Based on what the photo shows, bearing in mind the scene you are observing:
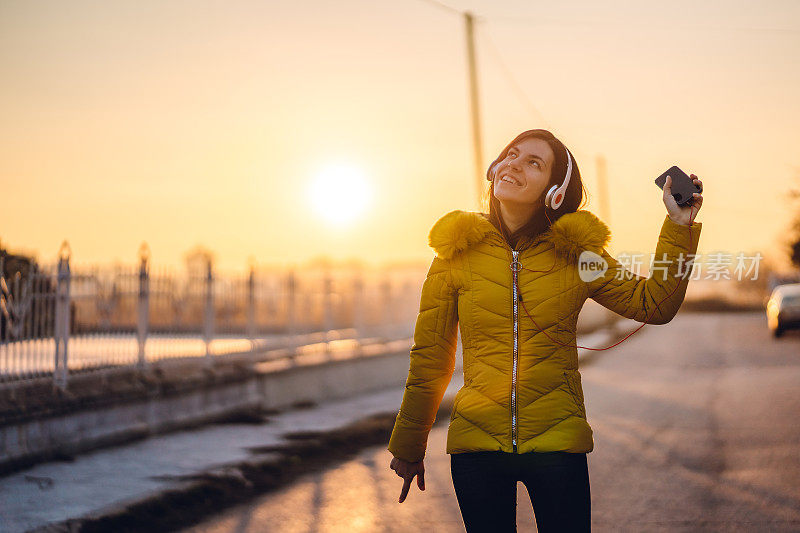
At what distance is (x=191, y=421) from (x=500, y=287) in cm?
848

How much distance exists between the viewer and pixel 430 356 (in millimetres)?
2674

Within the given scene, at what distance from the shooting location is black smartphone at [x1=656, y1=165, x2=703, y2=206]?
2553 mm

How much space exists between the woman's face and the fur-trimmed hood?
10cm

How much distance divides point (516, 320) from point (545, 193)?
0.42m

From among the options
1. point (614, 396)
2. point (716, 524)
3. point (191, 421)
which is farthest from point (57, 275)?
point (614, 396)

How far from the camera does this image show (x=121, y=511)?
248 inches

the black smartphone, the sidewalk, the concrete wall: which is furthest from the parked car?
the black smartphone

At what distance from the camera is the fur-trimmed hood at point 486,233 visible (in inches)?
104

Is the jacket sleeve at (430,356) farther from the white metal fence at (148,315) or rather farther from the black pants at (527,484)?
the white metal fence at (148,315)

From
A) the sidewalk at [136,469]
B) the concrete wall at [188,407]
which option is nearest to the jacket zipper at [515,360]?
the sidewalk at [136,469]

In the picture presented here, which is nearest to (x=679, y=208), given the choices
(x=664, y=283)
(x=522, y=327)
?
(x=664, y=283)

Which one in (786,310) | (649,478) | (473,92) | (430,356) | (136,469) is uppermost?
(473,92)

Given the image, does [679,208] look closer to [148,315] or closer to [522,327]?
[522,327]

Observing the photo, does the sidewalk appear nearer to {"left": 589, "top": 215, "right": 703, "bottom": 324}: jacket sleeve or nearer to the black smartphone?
{"left": 589, "top": 215, "right": 703, "bottom": 324}: jacket sleeve
